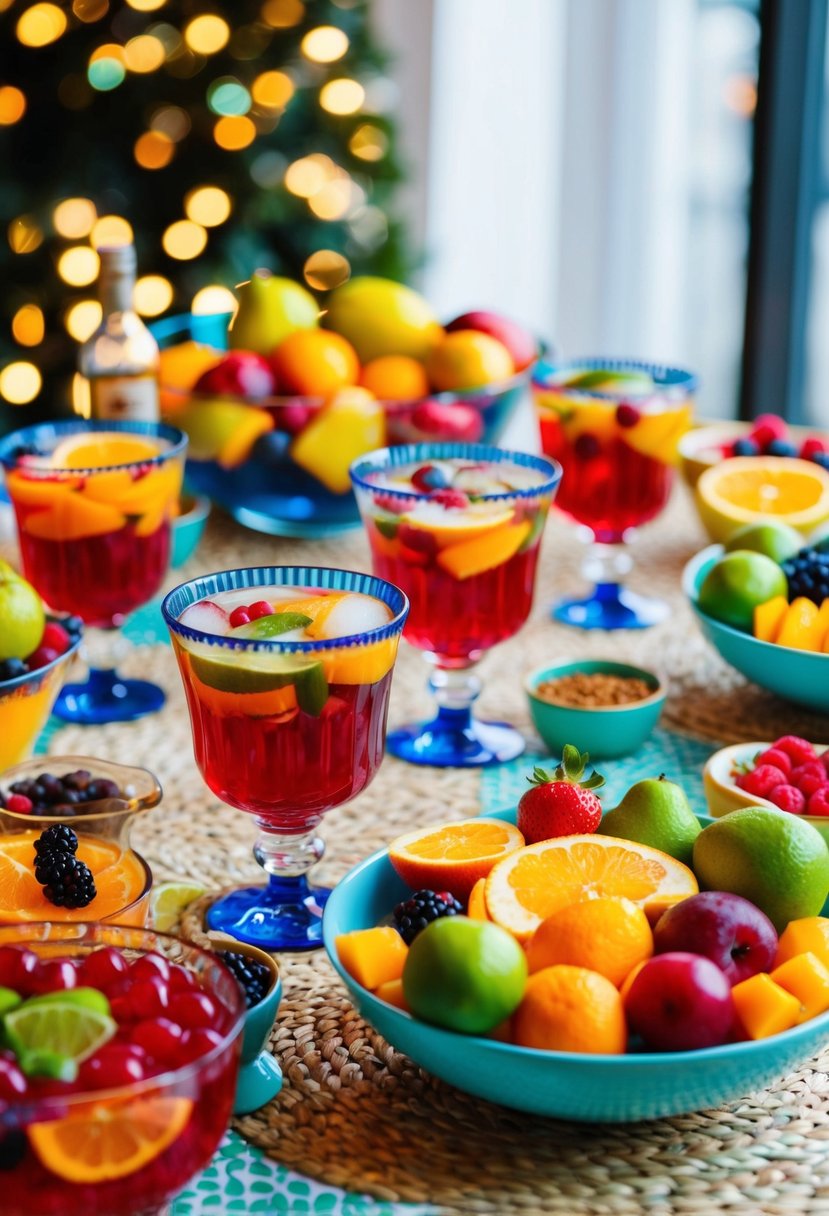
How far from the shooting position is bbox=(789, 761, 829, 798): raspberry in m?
1.08

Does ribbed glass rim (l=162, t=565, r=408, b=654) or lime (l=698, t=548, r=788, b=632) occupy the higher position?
ribbed glass rim (l=162, t=565, r=408, b=654)

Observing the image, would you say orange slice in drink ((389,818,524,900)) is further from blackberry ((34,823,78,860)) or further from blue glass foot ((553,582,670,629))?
blue glass foot ((553,582,670,629))

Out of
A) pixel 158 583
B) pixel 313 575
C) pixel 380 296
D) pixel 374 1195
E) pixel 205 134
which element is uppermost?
pixel 205 134

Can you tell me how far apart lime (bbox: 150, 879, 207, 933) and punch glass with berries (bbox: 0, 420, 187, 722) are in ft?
1.23

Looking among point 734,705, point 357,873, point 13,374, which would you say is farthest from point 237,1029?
point 13,374

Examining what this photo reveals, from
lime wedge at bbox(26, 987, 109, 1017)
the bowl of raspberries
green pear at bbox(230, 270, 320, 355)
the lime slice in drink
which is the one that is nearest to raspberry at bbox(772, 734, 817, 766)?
the bowl of raspberries

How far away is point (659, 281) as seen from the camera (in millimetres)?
4027

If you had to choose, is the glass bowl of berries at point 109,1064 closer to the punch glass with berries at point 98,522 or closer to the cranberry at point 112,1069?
the cranberry at point 112,1069

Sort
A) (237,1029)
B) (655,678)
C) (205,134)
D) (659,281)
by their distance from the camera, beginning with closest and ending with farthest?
(237,1029) → (655,678) → (205,134) → (659,281)

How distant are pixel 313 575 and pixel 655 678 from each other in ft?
1.46

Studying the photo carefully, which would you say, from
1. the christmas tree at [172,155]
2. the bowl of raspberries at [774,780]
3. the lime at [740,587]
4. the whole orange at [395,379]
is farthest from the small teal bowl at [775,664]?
the christmas tree at [172,155]

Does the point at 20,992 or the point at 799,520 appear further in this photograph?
the point at 799,520

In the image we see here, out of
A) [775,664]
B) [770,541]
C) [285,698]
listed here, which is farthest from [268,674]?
[770,541]

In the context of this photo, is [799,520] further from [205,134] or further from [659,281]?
[659,281]
